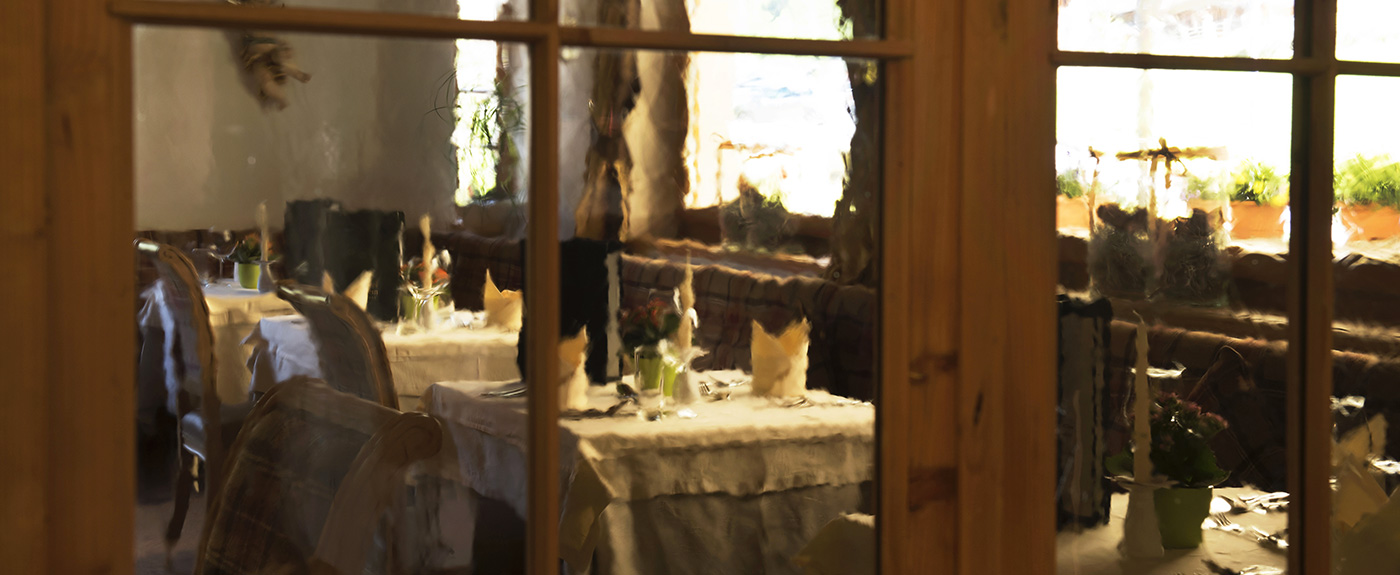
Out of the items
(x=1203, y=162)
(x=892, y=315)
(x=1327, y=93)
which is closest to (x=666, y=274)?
(x=892, y=315)

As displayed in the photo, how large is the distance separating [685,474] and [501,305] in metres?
0.27

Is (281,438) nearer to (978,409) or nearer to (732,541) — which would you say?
(732,541)

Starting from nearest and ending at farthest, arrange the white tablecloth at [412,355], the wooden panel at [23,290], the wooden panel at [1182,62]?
the wooden panel at [23,290] → the white tablecloth at [412,355] → the wooden panel at [1182,62]

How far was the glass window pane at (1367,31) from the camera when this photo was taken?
1.43m

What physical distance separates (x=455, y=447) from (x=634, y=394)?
186 millimetres

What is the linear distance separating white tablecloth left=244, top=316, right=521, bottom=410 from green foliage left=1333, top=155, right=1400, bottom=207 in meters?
1.09

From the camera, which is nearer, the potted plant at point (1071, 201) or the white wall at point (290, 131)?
the white wall at point (290, 131)

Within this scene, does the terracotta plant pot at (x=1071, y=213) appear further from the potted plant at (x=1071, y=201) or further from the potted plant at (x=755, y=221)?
the potted plant at (x=755, y=221)

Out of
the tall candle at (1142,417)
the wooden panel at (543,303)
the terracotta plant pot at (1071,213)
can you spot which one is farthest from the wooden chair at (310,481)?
the tall candle at (1142,417)

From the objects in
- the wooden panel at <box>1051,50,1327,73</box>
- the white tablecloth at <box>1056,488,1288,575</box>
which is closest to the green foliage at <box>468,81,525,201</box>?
the wooden panel at <box>1051,50,1327,73</box>

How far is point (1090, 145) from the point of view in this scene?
4.25 ft

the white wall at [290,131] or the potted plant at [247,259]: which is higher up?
the white wall at [290,131]

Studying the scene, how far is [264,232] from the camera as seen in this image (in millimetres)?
989

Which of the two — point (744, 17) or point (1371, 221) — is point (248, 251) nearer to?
point (744, 17)
